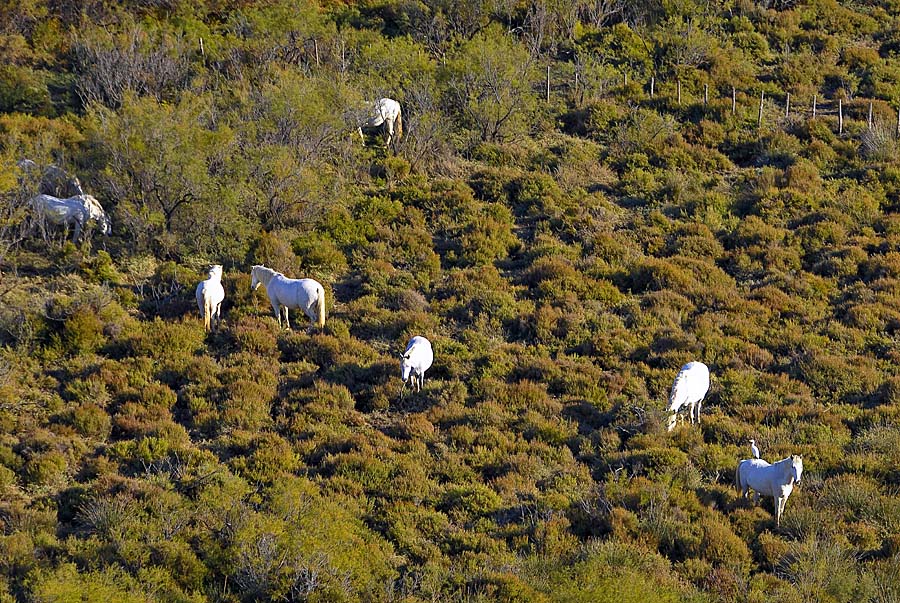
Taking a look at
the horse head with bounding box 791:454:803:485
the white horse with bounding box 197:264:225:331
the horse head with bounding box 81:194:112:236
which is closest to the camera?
the horse head with bounding box 791:454:803:485

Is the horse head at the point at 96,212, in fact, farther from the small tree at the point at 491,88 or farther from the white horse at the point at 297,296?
the small tree at the point at 491,88

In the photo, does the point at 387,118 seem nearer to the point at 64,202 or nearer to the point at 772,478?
the point at 64,202

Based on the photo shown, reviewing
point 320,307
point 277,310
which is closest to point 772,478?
point 320,307

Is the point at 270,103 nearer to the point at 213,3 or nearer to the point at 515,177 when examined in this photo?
the point at 515,177

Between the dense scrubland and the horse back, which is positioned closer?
the dense scrubland

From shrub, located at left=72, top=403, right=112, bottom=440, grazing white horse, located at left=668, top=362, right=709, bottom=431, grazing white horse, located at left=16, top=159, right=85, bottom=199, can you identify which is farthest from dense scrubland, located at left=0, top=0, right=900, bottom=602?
grazing white horse, located at left=16, top=159, right=85, bottom=199

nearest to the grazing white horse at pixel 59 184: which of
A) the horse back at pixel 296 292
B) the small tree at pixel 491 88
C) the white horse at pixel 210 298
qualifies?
the white horse at pixel 210 298

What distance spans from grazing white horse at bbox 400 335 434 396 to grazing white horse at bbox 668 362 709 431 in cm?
409

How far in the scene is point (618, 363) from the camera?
15.1 m

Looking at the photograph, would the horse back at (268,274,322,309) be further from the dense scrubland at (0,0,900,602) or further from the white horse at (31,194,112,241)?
the white horse at (31,194,112,241)

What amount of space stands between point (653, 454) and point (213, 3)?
27019mm

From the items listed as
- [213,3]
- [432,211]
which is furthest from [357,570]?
[213,3]

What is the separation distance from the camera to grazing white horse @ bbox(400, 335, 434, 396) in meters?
13.8

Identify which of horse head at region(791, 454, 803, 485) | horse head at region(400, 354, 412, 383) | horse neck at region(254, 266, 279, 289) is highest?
horse head at region(791, 454, 803, 485)
